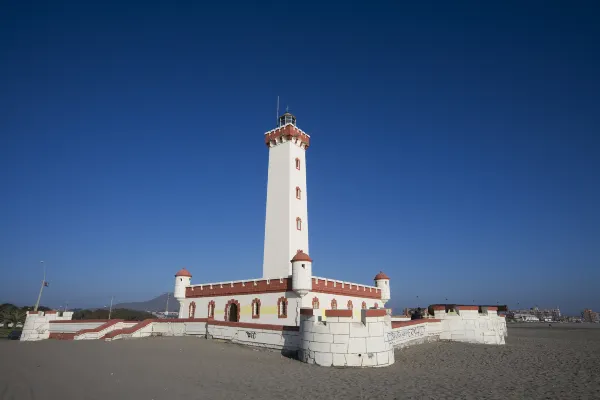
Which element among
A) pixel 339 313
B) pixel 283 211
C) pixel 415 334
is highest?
pixel 283 211

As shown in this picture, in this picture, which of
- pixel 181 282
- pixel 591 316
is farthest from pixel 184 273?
pixel 591 316

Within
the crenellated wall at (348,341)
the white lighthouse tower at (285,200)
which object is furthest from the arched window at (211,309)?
the crenellated wall at (348,341)

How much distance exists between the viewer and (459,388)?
Answer: 488 inches

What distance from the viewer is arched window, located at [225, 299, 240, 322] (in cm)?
2994

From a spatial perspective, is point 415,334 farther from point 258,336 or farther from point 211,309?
point 211,309

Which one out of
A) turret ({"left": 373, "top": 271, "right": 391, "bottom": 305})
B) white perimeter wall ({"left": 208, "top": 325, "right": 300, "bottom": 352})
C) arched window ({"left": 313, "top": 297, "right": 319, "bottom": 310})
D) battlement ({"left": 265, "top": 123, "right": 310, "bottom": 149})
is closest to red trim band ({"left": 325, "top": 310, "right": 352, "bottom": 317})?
white perimeter wall ({"left": 208, "top": 325, "right": 300, "bottom": 352})

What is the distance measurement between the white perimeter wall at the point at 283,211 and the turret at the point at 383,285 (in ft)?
29.0

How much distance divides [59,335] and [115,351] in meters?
10.2

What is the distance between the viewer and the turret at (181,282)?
33.3m

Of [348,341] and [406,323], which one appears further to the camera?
[406,323]

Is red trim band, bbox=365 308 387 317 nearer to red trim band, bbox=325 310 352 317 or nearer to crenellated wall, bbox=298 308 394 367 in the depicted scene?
crenellated wall, bbox=298 308 394 367

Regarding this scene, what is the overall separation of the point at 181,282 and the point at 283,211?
11.8 m

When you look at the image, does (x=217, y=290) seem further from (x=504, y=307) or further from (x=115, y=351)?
(x=504, y=307)

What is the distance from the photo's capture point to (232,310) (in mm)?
30219
